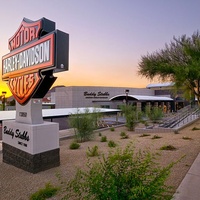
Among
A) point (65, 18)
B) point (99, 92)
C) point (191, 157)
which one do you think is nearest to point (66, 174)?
point (191, 157)

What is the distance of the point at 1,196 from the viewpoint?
183 inches

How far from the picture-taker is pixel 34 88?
6.43 meters

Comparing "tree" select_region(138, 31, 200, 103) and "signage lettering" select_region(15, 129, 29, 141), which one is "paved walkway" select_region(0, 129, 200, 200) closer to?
"signage lettering" select_region(15, 129, 29, 141)

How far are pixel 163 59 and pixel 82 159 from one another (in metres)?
13.9

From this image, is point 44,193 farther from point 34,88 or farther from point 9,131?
point 9,131

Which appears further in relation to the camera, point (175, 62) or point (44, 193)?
point (175, 62)

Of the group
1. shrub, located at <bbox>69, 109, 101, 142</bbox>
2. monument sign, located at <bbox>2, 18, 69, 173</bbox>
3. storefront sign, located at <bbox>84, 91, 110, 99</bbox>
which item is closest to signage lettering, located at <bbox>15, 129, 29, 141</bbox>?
monument sign, located at <bbox>2, 18, 69, 173</bbox>

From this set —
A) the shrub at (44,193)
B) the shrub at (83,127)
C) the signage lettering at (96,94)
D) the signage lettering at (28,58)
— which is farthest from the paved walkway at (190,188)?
the signage lettering at (96,94)

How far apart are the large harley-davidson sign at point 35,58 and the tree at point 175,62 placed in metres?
11.7

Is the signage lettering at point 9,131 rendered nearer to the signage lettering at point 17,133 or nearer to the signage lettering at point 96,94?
the signage lettering at point 17,133

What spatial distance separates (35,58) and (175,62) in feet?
47.3

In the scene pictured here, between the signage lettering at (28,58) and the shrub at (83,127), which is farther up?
the signage lettering at (28,58)

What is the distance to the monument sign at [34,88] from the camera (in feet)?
18.9

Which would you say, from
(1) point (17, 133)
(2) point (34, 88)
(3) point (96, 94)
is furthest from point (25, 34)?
(3) point (96, 94)
